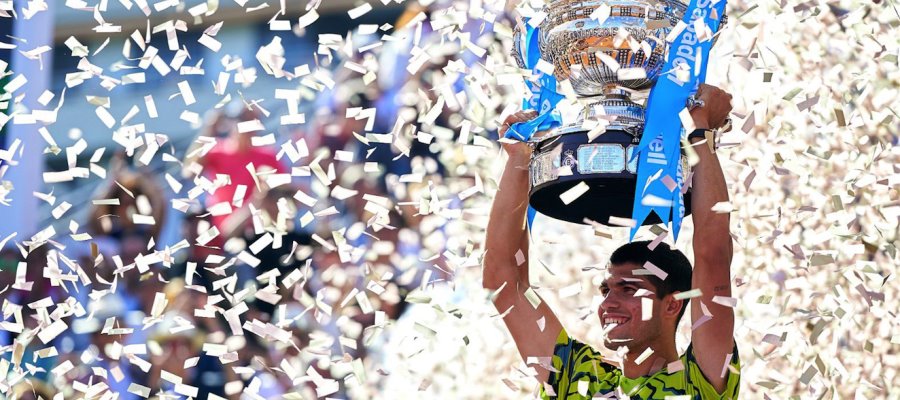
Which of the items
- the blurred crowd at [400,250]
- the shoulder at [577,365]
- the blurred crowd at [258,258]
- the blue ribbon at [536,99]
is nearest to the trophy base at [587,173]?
the blue ribbon at [536,99]

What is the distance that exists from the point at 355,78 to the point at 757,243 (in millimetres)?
2529

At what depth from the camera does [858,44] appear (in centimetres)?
666

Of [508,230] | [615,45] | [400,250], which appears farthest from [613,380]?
[400,250]

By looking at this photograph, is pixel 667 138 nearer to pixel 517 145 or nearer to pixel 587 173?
pixel 587 173

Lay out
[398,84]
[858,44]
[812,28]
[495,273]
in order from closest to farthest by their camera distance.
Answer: [495,273]
[858,44]
[812,28]
[398,84]

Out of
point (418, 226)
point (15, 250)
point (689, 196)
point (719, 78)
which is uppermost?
point (689, 196)

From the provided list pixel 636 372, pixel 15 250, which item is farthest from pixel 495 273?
pixel 15 250

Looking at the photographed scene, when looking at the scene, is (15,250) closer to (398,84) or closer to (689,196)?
(398,84)

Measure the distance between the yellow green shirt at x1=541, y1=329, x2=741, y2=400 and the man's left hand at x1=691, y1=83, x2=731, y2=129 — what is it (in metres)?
0.69

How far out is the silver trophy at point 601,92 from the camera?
15.1ft

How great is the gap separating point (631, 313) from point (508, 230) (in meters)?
0.53

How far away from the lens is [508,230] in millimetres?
5004

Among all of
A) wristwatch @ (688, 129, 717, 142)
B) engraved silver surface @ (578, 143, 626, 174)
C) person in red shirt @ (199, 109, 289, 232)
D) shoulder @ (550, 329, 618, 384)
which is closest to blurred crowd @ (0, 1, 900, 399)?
person in red shirt @ (199, 109, 289, 232)

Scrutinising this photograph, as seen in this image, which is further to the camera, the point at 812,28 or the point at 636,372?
the point at 812,28
